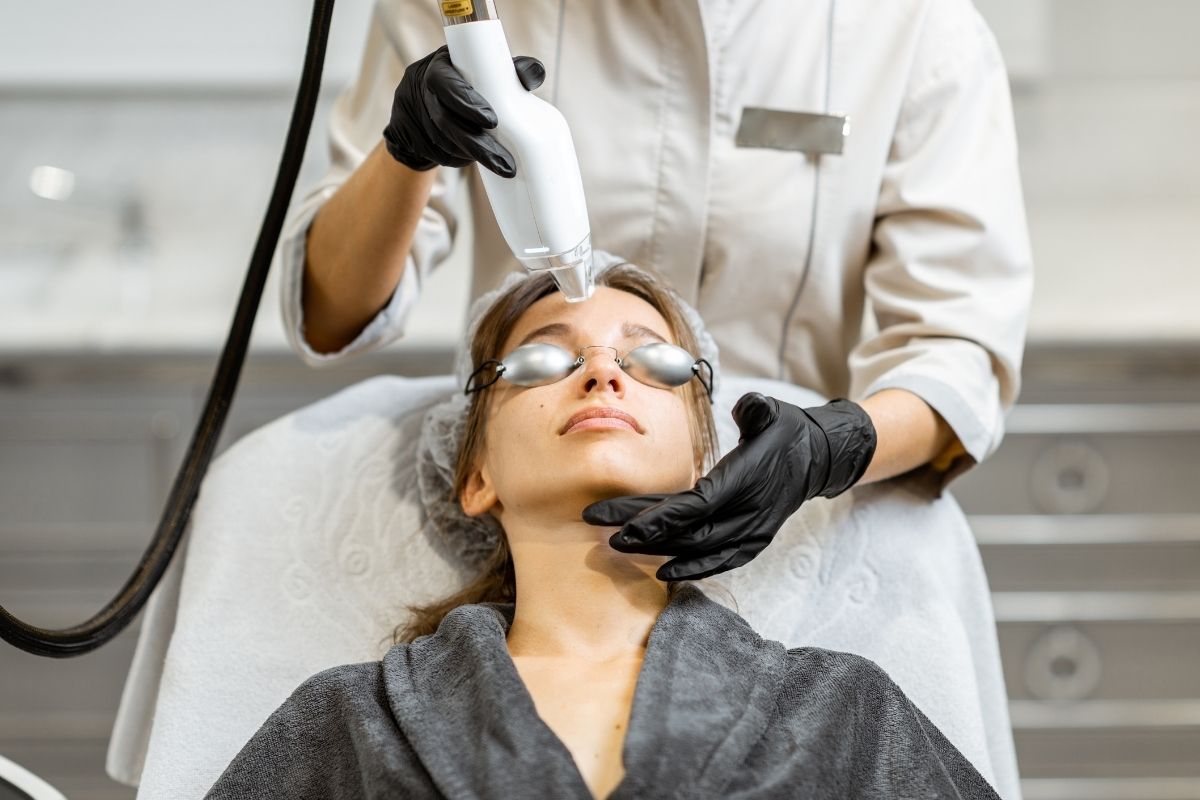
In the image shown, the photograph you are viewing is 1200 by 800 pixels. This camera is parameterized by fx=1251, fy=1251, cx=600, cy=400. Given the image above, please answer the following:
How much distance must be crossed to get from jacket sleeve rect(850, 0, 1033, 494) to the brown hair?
0.21 metres

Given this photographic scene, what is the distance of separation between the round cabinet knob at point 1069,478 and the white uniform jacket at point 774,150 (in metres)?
0.83

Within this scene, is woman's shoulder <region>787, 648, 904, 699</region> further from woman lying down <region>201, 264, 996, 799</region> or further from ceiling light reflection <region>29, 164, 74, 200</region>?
ceiling light reflection <region>29, 164, 74, 200</region>

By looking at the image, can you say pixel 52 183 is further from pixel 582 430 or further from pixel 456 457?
pixel 582 430

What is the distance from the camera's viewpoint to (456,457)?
141cm

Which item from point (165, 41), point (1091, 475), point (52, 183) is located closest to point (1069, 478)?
point (1091, 475)

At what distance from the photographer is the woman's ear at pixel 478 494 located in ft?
4.43

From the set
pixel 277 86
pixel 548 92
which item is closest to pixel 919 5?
pixel 548 92

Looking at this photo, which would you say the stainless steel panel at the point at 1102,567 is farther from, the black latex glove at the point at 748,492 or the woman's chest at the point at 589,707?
the woman's chest at the point at 589,707

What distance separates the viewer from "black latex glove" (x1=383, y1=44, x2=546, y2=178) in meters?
1.05

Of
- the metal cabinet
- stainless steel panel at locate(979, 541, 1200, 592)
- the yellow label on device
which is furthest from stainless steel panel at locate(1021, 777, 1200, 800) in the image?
the yellow label on device

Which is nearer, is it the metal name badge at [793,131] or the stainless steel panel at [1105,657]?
the metal name badge at [793,131]

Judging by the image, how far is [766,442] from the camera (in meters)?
1.19

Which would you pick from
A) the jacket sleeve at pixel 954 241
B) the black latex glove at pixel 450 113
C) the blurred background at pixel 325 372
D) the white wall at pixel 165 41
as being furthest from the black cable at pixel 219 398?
the white wall at pixel 165 41

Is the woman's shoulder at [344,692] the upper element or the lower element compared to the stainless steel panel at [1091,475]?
upper
